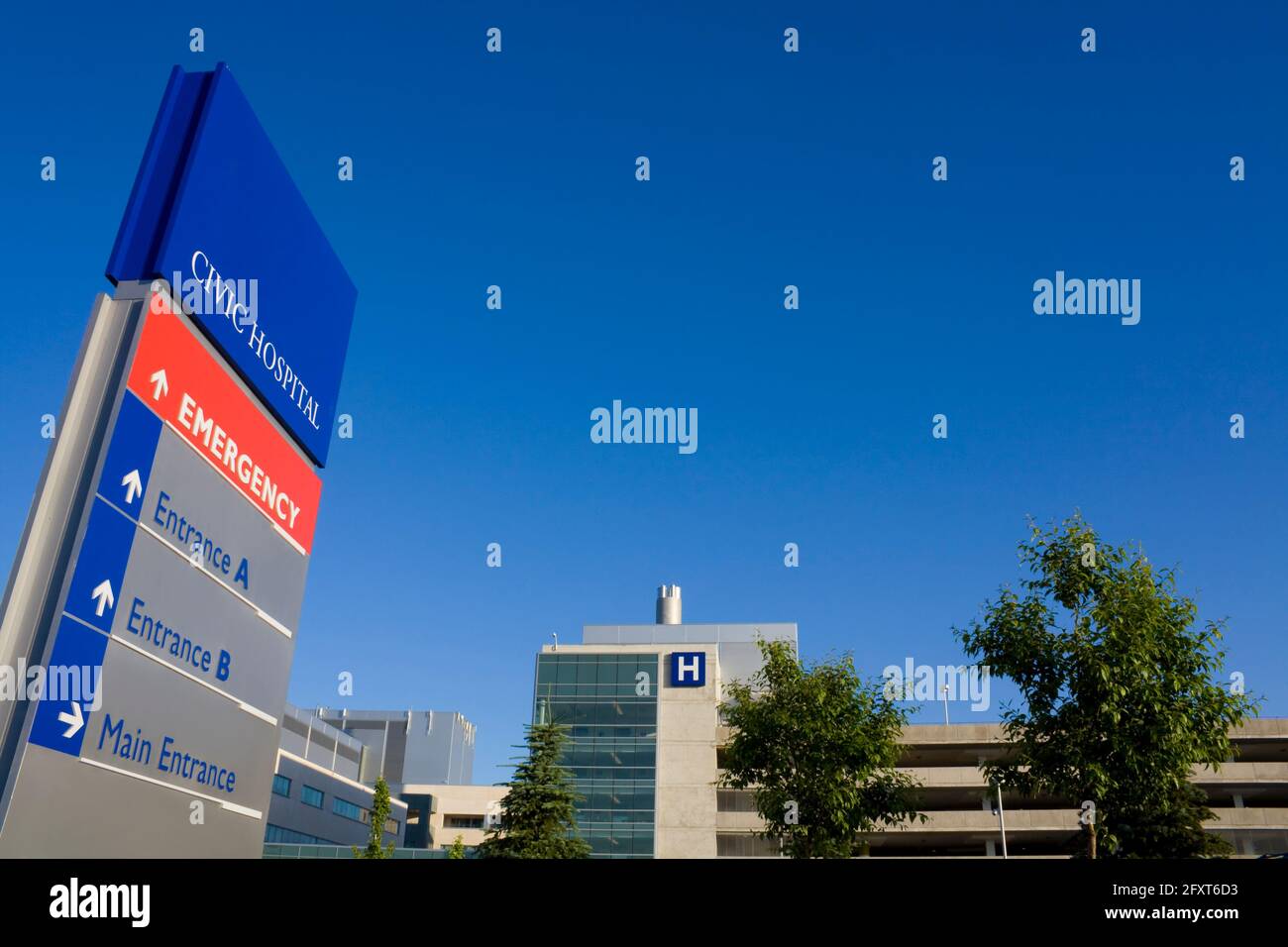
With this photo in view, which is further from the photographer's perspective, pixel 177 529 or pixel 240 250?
pixel 240 250

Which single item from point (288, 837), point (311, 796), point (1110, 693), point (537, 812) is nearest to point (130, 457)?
point (1110, 693)

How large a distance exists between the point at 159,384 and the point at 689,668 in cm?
7369

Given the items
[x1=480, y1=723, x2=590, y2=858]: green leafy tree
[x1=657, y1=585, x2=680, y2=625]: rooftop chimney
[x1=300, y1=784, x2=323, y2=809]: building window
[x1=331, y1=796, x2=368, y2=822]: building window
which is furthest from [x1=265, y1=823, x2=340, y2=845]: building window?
[x1=657, y1=585, x2=680, y2=625]: rooftop chimney

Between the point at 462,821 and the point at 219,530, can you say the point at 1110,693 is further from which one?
the point at 462,821

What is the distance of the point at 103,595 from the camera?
36.9ft

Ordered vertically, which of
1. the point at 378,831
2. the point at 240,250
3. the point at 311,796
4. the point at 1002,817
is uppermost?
the point at 240,250

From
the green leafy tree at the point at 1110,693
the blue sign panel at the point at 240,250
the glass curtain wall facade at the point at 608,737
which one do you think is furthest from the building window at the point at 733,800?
the blue sign panel at the point at 240,250

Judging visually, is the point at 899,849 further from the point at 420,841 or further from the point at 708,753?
the point at 420,841

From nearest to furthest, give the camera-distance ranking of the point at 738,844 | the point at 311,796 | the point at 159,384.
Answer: the point at 159,384 < the point at 738,844 < the point at 311,796

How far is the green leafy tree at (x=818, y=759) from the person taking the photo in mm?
31781

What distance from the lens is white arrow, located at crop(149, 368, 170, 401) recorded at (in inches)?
Result: 481

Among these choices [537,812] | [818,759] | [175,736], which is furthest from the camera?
[537,812]

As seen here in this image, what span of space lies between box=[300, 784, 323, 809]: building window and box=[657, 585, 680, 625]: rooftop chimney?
39.1m
